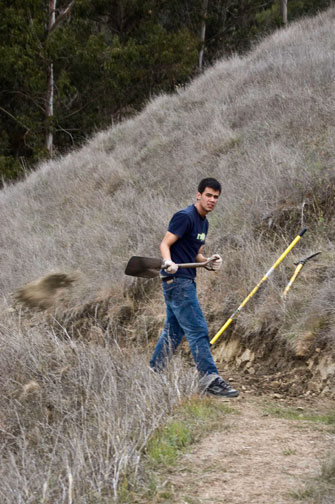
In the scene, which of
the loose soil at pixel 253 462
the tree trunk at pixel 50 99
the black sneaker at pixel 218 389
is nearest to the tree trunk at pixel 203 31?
the tree trunk at pixel 50 99

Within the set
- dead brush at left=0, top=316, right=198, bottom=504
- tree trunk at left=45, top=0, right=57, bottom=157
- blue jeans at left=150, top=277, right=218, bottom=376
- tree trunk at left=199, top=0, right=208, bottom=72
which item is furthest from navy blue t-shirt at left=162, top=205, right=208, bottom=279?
tree trunk at left=199, top=0, right=208, bottom=72

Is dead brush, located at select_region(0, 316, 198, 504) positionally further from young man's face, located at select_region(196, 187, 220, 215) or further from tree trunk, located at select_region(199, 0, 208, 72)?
tree trunk, located at select_region(199, 0, 208, 72)

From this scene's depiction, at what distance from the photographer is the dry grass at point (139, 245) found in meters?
4.35

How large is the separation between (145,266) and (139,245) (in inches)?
117

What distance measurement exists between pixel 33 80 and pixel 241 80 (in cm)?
675

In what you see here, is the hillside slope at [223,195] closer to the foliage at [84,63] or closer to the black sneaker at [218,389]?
the black sneaker at [218,389]

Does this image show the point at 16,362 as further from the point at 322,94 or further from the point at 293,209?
the point at 322,94

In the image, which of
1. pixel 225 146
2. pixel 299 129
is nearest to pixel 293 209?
pixel 299 129

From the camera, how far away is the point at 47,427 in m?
4.72

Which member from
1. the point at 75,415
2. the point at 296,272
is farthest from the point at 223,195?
the point at 75,415

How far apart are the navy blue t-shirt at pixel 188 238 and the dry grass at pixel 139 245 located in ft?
2.64

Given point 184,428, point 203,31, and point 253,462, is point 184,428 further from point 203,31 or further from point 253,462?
point 203,31

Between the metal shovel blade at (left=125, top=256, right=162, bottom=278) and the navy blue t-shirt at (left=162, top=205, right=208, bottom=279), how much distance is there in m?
0.08

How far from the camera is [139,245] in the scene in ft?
27.6
